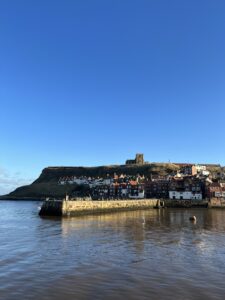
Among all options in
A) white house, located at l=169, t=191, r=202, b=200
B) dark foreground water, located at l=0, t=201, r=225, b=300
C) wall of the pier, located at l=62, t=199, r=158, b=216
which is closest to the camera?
dark foreground water, located at l=0, t=201, r=225, b=300

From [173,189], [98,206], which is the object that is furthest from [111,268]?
[173,189]

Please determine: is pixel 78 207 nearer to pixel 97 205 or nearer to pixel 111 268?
pixel 97 205

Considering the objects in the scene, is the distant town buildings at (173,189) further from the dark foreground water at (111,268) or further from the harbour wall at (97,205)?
the dark foreground water at (111,268)

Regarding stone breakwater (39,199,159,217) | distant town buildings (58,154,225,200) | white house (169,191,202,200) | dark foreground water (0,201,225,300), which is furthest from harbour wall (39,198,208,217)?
dark foreground water (0,201,225,300)

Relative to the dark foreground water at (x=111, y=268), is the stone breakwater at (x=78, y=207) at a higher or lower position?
higher

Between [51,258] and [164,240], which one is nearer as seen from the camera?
[51,258]

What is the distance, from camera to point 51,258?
82.3 feet

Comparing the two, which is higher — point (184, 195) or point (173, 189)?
point (173, 189)

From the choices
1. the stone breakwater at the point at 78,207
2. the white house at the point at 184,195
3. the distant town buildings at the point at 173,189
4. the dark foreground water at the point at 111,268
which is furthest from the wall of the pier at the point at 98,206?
the dark foreground water at the point at 111,268

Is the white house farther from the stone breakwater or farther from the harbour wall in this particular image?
→ the stone breakwater

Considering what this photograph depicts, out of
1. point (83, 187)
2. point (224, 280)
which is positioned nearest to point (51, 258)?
point (224, 280)

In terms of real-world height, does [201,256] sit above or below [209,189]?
below

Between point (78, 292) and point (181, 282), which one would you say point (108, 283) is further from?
point (181, 282)

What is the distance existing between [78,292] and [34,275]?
13.8 feet
